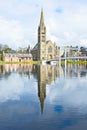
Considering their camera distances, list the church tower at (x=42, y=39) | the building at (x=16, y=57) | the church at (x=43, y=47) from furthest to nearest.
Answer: the church tower at (x=42, y=39)
the church at (x=43, y=47)
the building at (x=16, y=57)

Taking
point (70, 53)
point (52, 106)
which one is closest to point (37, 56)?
point (70, 53)

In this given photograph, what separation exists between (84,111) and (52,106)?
7.41 feet

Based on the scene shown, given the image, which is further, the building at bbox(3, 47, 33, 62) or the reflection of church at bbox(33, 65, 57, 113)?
the building at bbox(3, 47, 33, 62)

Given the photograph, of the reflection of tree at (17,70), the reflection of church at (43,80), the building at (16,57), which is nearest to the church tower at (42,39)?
the building at (16,57)

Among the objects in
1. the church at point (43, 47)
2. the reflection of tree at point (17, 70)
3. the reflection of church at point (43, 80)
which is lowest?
the reflection of tree at point (17, 70)

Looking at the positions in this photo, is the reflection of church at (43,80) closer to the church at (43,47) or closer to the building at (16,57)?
the building at (16,57)

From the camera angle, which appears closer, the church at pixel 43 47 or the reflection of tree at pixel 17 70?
the reflection of tree at pixel 17 70

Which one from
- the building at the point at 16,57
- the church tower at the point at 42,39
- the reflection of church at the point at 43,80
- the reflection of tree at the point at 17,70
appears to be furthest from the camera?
the church tower at the point at 42,39

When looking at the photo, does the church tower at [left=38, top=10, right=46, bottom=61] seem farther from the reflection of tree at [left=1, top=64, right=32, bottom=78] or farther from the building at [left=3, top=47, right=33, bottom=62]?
the reflection of tree at [left=1, top=64, right=32, bottom=78]

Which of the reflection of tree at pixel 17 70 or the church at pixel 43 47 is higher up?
the church at pixel 43 47

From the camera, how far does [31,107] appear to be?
16.4m

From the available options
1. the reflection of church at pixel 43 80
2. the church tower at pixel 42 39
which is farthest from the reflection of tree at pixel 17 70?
the church tower at pixel 42 39

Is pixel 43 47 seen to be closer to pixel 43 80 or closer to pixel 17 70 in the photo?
pixel 17 70

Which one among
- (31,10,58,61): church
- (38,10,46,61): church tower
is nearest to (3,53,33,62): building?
(31,10,58,61): church
